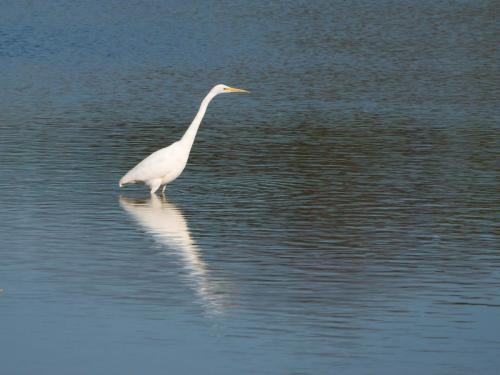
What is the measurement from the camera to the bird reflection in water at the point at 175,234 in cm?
1148

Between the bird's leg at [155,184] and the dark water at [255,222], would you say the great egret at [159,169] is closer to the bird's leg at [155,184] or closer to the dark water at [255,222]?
the bird's leg at [155,184]

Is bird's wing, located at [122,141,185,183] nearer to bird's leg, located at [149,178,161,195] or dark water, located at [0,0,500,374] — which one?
bird's leg, located at [149,178,161,195]

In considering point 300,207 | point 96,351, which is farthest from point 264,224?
point 96,351

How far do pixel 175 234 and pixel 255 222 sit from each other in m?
1.02

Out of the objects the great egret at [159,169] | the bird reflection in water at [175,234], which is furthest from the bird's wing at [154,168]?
the bird reflection in water at [175,234]

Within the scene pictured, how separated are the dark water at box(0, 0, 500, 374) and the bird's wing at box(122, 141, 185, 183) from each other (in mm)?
375

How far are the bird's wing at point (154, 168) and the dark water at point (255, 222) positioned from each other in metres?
0.38

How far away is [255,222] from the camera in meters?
14.9

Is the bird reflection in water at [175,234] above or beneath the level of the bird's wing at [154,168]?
beneath

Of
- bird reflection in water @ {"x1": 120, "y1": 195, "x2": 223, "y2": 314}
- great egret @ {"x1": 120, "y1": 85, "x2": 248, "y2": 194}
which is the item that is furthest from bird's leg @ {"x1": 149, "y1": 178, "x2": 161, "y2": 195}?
bird reflection in water @ {"x1": 120, "y1": 195, "x2": 223, "y2": 314}

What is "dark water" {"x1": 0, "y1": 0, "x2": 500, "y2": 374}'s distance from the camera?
32.5 feet

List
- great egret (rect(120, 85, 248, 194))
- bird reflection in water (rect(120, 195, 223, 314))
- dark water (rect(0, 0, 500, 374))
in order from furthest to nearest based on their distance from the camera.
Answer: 1. great egret (rect(120, 85, 248, 194))
2. bird reflection in water (rect(120, 195, 223, 314))
3. dark water (rect(0, 0, 500, 374))

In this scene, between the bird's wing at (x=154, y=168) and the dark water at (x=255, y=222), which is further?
the bird's wing at (x=154, y=168)

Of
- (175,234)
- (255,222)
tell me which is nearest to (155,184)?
(255,222)
